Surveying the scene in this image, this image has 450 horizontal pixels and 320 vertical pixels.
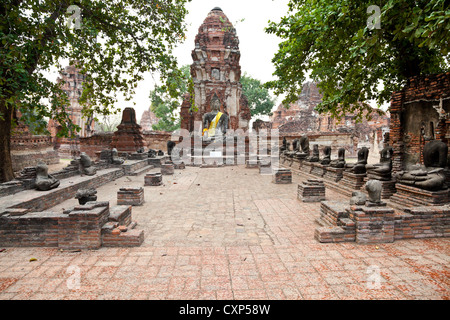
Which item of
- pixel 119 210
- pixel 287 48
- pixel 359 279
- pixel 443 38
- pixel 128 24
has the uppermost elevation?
pixel 128 24

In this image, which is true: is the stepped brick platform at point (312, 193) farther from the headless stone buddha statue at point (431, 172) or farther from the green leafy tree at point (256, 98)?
the green leafy tree at point (256, 98)

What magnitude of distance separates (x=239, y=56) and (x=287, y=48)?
1646 cm

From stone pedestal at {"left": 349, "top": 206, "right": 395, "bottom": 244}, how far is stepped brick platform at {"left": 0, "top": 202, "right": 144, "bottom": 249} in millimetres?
3403

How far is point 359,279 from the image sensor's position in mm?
2977

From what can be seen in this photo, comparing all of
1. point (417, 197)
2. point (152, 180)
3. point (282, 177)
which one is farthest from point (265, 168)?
point (417, 197)

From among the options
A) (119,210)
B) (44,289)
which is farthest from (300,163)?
(44,289)

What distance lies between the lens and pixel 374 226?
157 inches

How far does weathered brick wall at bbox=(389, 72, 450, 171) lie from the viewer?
6792mm

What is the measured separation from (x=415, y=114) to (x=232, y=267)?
7.66 metres

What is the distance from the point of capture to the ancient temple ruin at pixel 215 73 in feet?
77.4

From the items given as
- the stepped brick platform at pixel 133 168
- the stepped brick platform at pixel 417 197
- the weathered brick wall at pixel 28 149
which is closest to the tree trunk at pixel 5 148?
the stepped brick platform at pixel 133 168

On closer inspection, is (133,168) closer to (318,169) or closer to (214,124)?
(318,169)

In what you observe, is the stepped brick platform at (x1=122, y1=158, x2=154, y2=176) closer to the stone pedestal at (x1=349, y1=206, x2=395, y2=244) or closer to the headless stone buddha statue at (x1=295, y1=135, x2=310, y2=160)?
the headless stone buddha statue at (x1=295, y1=135, x2=310, y2=160)
